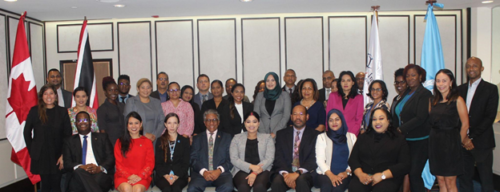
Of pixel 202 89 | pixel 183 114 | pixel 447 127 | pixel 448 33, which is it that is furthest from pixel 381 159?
pixel 448 33

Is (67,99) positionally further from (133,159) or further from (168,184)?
(168,184)

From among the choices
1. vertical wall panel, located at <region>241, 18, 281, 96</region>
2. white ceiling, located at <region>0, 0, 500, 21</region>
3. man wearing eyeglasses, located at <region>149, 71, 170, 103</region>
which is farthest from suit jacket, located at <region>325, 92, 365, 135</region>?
vertical wall panel, located at <region>241, 18, 281, 96</region>

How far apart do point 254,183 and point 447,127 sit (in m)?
2.12

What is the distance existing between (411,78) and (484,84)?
3.09 feet

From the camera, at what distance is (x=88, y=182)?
4184 mm

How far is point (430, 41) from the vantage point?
5.62 m

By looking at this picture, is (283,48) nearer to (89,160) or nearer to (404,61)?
(404,61)

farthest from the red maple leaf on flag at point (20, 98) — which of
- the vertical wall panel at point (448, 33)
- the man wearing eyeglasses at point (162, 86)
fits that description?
the vertical wall panel at point (448, 33)

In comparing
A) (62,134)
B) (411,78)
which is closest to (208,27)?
(62,134)

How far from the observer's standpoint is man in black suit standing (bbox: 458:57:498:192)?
14.3 ft

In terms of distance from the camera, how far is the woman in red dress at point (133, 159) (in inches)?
166

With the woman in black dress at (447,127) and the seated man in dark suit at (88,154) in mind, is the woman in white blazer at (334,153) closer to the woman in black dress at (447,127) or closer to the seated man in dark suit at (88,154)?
the woman in black dress at (447,127)

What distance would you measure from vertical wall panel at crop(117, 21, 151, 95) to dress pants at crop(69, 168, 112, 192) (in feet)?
12.9

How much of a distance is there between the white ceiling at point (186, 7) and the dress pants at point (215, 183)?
304 centimetres
